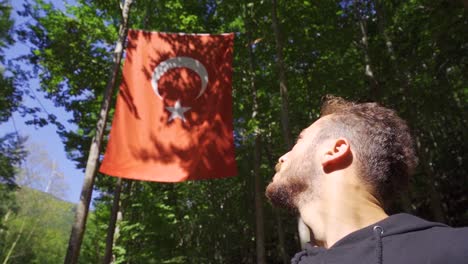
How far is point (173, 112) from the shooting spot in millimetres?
6449

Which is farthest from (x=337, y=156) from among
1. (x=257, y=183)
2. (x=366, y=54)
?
(x=366, y=54)

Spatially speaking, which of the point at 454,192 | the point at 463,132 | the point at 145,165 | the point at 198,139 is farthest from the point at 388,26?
the point at 145,165

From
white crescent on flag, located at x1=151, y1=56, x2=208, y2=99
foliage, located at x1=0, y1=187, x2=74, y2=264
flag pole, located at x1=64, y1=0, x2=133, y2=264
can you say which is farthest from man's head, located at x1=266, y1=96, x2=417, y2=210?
foliage, located at x1=0, y1=187, x2=74, y2=264

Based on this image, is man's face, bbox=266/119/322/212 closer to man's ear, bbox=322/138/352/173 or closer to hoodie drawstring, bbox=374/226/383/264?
man's ear, bbox=322/138/352/173

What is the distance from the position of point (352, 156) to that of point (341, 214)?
24 cm

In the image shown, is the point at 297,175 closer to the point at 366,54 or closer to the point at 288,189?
the point at 288,189

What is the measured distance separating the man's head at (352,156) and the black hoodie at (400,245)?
0.25 meters

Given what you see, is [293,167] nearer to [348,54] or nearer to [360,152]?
[360,152]

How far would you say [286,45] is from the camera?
39.8ft

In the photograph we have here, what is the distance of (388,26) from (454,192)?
8054mm

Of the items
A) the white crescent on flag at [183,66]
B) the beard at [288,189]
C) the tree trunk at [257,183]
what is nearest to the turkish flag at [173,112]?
the white crescent on flag at [183,66]

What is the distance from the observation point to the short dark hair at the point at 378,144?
4.55 feet

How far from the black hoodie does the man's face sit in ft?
0.97

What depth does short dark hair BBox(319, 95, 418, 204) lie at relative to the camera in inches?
54.6
